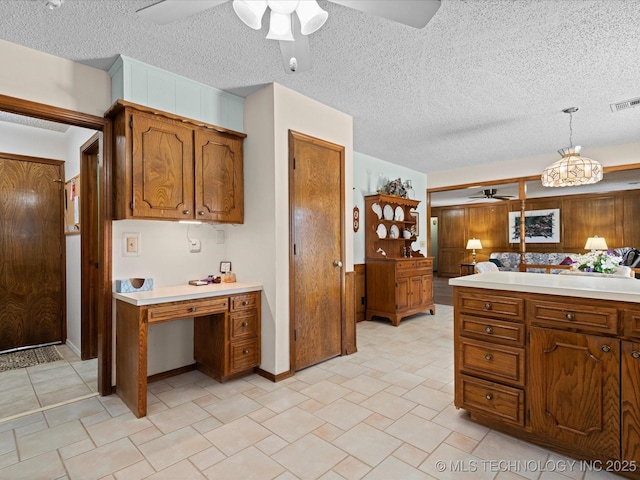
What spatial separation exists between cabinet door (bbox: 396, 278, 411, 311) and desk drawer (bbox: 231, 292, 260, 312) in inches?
99.6

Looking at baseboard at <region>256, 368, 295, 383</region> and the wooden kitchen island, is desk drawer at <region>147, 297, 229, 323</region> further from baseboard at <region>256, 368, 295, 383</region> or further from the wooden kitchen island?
the wooden kitchen island

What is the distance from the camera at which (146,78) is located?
263 centimetres

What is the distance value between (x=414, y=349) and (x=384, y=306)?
48.3 inches

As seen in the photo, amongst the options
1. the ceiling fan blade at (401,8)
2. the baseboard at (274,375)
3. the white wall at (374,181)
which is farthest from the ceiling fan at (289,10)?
the white wall at (374,181)

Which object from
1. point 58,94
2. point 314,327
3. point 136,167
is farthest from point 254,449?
point 58,94

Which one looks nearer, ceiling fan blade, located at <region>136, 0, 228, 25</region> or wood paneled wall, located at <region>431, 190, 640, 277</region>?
ceiling fan blade, located at <region>136, 0, 228, 25</region>

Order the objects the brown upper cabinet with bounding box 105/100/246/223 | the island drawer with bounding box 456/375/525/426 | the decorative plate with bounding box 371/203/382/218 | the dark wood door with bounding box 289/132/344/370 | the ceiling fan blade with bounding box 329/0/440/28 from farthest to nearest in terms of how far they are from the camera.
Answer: the decorative plate with bounding box 371/203/382/218 → the dark wood door with bounding box 289/132/344/370 → the brown upper cabinet with bounding box 105/100/246/223 → the island drawer with bounding box 456/375/525/426 → the ceiling fan blade with bounding box 329/0/440/28

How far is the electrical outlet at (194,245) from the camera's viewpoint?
315cm

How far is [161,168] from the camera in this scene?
2658 millimetres

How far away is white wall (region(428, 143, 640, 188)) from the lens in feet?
15.8

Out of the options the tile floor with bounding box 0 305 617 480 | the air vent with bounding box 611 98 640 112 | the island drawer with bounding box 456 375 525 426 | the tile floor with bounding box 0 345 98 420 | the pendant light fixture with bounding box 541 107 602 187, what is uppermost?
the air vent with bounding box 611 98 640 112

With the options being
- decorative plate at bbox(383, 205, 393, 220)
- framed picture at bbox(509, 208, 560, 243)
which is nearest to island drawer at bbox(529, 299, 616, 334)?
decorative plate at bbox(383, 205, 393, 220)

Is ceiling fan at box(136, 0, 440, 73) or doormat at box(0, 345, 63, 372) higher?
ceiling fan at box(136, 0, 440, 73)

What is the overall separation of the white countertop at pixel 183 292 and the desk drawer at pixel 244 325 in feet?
0.67
